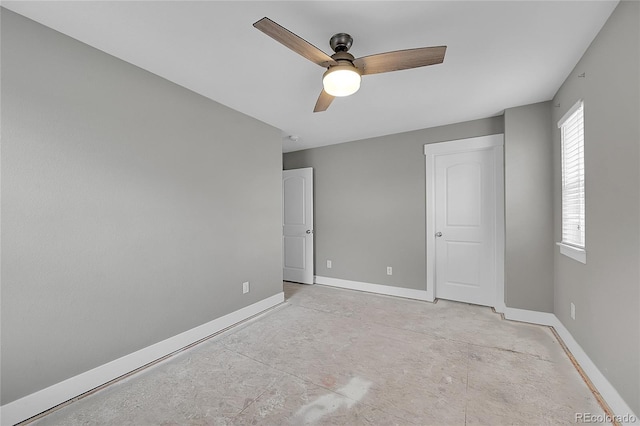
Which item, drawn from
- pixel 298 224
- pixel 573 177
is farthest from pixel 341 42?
pixel 298 224

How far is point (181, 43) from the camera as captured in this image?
1.85m

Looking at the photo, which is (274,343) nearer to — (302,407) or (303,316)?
(303,316)

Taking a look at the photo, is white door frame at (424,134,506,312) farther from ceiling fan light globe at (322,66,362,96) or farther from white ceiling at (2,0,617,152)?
ceiling fan light globe at (322,66,362,96)

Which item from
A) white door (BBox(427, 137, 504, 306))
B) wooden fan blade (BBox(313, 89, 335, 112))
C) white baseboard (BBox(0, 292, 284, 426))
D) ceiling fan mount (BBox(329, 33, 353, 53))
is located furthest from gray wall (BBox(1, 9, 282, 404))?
white door (BBox(427, 137, 504, 306))

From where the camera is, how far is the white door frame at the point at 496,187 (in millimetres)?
3250

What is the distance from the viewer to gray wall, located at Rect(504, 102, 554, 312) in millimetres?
2863

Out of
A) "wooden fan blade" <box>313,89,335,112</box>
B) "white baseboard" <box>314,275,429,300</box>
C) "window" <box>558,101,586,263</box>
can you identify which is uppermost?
"wooden fan blade" <box>313,89,335,112</box>

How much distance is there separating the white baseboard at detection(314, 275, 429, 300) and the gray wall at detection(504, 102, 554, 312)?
1.08 m

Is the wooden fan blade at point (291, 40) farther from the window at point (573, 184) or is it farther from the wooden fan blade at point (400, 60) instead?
the window at point (573, 184)

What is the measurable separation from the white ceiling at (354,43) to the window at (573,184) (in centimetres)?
41

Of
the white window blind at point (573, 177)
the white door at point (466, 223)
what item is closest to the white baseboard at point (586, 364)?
the white door at point (466, 223)

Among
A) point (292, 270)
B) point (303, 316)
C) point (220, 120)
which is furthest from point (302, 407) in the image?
point (292, 270)

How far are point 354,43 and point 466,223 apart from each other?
272cm

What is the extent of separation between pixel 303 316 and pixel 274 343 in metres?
0.69
